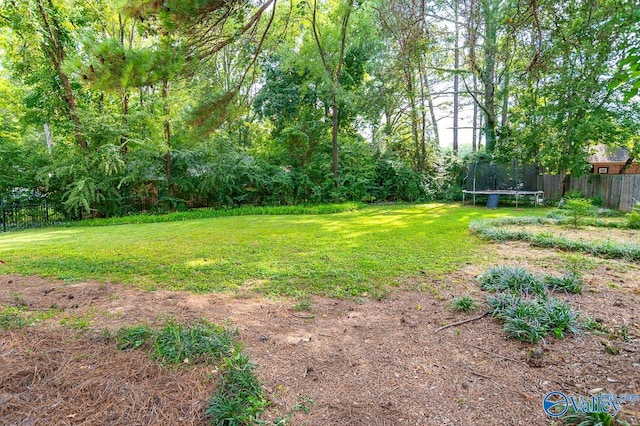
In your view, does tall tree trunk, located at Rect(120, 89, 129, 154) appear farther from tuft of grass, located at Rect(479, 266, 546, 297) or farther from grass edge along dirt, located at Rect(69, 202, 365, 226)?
tuft of grass, located at Rect(479, 266, 546, 297)

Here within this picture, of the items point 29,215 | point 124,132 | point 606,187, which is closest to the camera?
point 29,215

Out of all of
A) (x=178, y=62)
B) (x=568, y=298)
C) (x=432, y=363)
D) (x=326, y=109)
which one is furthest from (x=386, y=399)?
(x=326, y=109)

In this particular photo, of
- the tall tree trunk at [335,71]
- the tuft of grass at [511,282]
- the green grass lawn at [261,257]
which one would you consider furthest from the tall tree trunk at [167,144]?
the tuft of grass at [511,282]

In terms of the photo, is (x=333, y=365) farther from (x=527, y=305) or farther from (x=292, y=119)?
(x=292, y=119)

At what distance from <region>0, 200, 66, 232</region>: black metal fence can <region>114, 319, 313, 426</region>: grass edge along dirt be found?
9.88 m

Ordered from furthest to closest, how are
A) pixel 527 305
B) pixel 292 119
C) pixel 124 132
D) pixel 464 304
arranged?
1. pixel 292 119
2. pixel 124 132
3. pixel 464 304
4. pixel 527 305

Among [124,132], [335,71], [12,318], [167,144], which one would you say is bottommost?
[12,318]

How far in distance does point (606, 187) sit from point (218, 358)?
12069 mm

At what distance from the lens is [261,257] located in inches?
186

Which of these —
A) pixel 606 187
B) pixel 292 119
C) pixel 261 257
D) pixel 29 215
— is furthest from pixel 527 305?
pixel 292 119

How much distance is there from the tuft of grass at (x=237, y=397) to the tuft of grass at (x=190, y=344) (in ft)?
0.42

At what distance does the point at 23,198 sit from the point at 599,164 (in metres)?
27.7

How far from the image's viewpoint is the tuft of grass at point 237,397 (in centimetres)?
158

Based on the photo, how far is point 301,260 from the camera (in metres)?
4.50
